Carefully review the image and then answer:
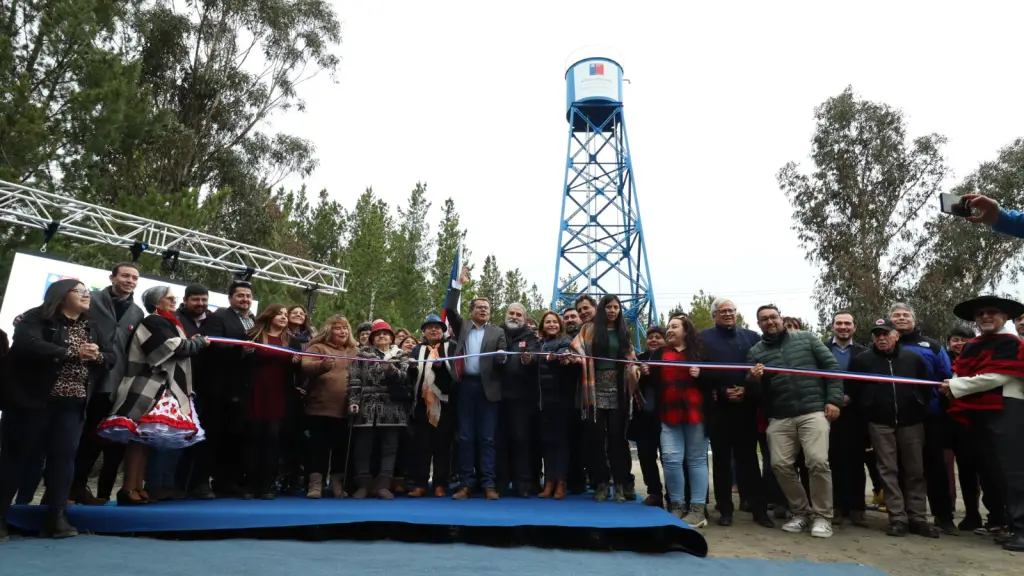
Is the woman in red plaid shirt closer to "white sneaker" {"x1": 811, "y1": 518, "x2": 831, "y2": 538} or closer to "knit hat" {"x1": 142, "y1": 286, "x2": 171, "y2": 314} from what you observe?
"white sneaker" {"x1": 811, "y1": 518, "x2": 831, "y2": 538}

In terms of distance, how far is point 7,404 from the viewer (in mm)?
3789

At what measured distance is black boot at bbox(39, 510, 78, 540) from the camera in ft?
12.7

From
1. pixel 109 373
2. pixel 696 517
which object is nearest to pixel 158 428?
pixel 109 373

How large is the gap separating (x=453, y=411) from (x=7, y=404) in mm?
3356

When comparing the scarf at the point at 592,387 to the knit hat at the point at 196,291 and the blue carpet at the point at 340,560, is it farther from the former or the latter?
the knit hat at the point at 196,291

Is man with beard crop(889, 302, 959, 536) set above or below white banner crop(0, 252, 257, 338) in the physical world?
below

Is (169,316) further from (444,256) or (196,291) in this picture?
(444,256)

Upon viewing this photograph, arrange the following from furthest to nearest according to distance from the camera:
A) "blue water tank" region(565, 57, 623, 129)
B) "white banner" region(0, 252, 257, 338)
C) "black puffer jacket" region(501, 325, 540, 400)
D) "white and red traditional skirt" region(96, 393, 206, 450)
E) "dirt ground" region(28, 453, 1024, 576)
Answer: "blue water tank" region(565, 57, 623, 129), "white banner" region(0, 252, 257, 338), "black puffer jacket" region(501, 325, 540, 400), "white and red traditional skirt" region(96, 393, 206, 450), "dirt ground" region(28, 453, 1024, 576)

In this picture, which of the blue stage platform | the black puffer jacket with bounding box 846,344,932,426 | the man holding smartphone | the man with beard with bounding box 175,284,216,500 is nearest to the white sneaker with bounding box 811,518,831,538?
the black puffer jacket with bounding box 846,344,932,426

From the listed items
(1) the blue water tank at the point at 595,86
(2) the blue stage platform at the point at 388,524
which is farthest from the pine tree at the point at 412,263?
(2) the blue stage platform at the point at 388,524

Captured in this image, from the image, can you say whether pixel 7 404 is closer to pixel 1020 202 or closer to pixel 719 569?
pixel 719 569

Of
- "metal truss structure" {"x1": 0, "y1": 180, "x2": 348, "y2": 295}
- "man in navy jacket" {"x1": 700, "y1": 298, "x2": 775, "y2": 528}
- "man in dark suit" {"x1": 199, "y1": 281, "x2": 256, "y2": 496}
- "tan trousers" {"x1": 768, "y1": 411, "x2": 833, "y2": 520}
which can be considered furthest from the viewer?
"metal truss structure" {"x1": 0, "y1": 180, "x2": 348, "y2": 295}

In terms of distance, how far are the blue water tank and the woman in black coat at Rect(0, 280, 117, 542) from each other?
61.4 ft

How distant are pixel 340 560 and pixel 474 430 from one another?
245cm
